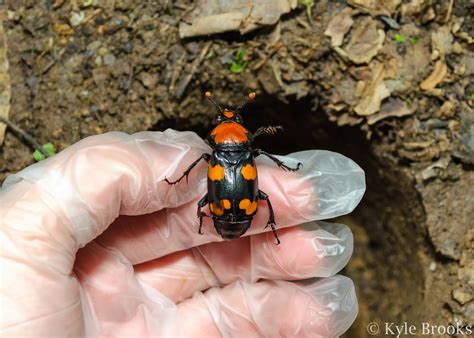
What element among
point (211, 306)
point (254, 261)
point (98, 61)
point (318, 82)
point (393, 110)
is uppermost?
point (98, 61)

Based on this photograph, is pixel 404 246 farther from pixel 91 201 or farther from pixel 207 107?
pixel 91 201

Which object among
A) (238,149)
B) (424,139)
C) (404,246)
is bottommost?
(404,246)

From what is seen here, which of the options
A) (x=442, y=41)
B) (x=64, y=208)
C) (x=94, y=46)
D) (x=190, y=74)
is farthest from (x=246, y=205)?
(x=442, y=41)

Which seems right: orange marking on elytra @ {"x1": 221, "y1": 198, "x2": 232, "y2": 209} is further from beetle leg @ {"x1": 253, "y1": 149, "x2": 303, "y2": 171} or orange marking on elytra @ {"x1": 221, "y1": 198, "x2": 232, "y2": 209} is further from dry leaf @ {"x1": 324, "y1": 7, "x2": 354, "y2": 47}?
dry leaf @ {"x1": 324, "y1": 7, "x2": 354, "y2": 47}

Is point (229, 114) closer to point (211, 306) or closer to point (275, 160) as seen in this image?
point (275, 160)

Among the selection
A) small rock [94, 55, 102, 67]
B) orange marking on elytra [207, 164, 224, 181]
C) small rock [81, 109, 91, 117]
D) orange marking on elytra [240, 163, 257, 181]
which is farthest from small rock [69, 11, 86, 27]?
orange marking on elytra [240, 163, 257, 181]

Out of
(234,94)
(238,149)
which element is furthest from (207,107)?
(238,149)

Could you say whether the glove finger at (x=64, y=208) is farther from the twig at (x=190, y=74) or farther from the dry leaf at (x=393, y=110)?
the dry leaf at (x=393, y=110)
